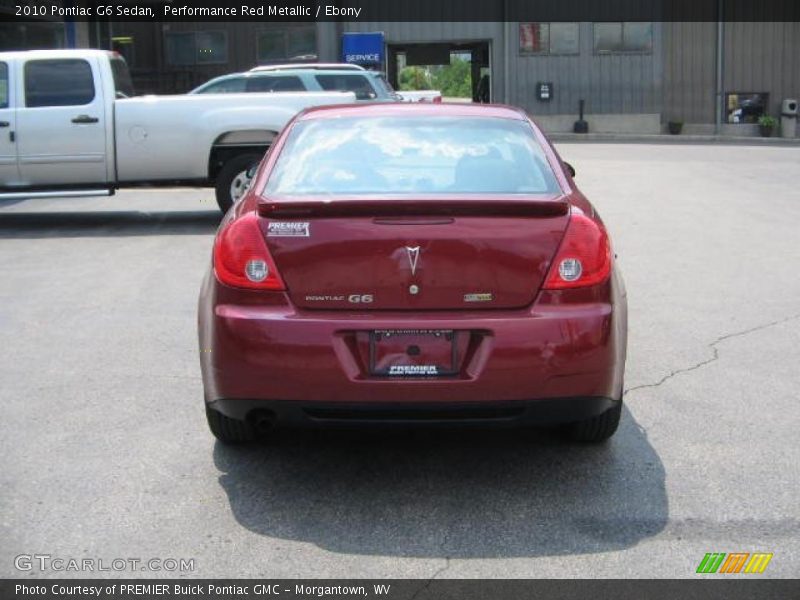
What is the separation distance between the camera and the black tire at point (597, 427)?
471cm

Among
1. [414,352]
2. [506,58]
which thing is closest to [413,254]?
[414,352]

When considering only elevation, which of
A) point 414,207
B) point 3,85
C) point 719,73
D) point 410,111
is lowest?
point 414,207

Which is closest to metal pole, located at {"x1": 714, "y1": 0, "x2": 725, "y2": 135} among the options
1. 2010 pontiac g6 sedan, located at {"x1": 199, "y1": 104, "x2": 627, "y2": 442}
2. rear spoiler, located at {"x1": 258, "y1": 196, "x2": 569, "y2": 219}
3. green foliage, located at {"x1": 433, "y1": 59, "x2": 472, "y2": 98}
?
2010 pontiac g6 sedan, located at {"x1": 199, "y1": 104, "x2": 627, "y2": 442}

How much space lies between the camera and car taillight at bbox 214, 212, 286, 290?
4.24 meters

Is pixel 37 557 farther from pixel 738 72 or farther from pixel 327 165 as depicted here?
pixel 738 72

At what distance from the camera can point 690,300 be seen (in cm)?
827

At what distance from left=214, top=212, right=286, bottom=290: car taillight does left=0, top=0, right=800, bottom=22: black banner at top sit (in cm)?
3068

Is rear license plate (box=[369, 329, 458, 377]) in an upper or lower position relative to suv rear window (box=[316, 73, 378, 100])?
lower

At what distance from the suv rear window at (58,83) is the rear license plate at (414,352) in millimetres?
9381

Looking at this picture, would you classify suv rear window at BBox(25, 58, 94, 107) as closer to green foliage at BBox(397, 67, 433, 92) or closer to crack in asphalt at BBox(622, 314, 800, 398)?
crack in asphalt at BBox(622, 314, 800, 398)

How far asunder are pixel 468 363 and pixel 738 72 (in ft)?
110

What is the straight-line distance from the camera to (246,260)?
14.0ft

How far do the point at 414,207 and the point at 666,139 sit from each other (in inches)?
1140

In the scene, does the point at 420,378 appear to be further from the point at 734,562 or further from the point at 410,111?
the point at 410,111
